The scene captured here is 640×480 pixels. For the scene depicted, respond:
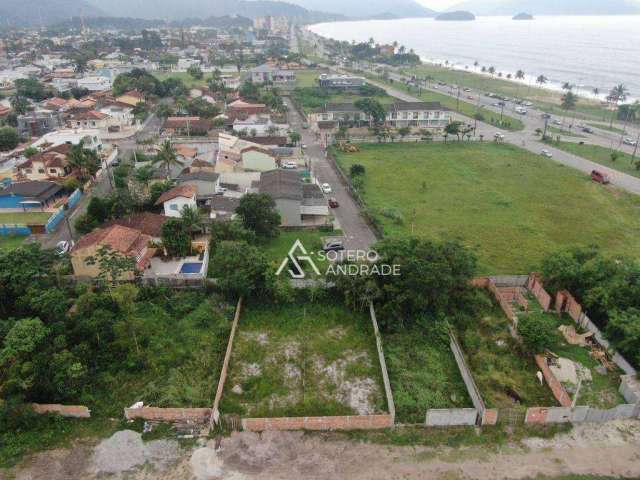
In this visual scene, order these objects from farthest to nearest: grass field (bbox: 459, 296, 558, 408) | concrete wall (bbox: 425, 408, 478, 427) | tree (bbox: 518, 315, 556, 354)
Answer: tree (bbox: 518, 315, 556, 354) < grass field (bbox: 459, 296, 558, 408) < concrete wall (bbox: 425, 408, 478, 427)

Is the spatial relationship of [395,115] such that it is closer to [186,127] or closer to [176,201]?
[186,127]

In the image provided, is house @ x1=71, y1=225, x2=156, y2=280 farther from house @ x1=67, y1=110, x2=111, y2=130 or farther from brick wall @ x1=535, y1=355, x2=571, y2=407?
house @ x1=67, y1=110, x2=111, y2=130

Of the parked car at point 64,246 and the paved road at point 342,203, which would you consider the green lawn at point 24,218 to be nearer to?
the parked car at point 64,246

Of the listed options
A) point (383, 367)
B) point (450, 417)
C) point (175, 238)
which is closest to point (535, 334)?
point (450, 417)

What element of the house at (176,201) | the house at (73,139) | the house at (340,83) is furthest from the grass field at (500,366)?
the house at (340,83)

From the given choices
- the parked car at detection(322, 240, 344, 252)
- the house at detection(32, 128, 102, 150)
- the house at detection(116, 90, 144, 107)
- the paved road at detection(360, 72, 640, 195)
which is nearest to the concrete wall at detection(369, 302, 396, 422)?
the parked car at detection(322, 240, 344, 252)

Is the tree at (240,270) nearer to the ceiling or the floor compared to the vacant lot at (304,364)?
nearer to the ceiling

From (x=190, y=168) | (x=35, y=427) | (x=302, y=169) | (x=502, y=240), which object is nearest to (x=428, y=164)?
(x=302, y=169)
